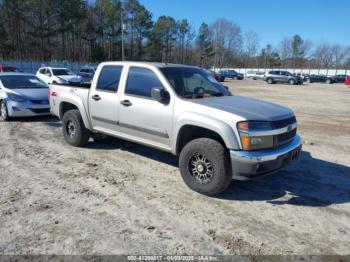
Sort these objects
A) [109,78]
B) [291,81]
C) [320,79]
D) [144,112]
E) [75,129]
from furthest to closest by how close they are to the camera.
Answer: [320,79], [291,81], [75,129], [109,78], [144,112]

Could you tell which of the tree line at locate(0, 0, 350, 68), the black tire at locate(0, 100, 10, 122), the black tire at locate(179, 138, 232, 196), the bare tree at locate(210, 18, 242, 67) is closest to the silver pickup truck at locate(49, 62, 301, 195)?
the black tire at locate(179, 138, 232, 196)

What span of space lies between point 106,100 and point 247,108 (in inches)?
105

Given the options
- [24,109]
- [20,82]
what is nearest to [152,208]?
[24,109]

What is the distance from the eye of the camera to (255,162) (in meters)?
3.92

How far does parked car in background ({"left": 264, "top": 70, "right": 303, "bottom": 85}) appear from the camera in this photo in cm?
4069

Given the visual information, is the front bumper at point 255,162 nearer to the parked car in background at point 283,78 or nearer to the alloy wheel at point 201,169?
the alloy wheel at point 201,169

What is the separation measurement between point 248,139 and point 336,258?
1642 millimetres

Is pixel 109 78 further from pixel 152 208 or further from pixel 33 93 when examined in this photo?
pixel 33 93

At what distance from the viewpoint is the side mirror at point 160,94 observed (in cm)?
463

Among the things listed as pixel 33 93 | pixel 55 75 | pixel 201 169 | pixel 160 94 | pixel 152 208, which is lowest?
pixel 152 208

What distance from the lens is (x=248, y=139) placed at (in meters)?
3.98

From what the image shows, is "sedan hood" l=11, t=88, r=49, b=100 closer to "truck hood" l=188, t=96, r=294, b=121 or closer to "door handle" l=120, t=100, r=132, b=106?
"door handle" l=120, t=100, r=132, b=106

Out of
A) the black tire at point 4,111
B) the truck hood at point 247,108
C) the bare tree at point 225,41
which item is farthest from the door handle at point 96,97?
the bare tree at point 225,41

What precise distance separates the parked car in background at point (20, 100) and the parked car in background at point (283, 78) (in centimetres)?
3700
